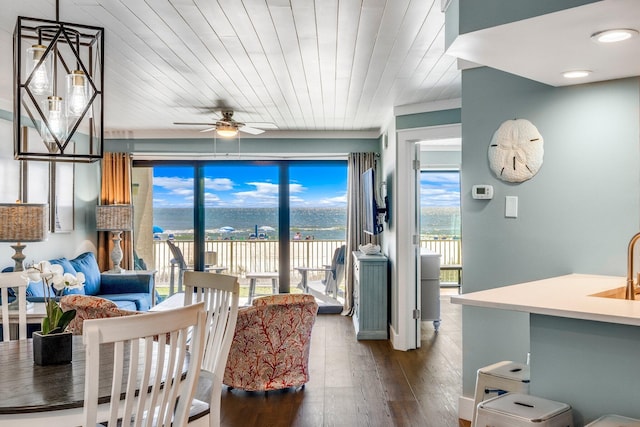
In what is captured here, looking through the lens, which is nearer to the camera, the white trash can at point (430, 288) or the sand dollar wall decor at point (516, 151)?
the sand dollar wall decor at point (516, 151)

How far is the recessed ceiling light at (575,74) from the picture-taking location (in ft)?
8.68

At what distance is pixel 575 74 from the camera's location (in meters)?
2.70

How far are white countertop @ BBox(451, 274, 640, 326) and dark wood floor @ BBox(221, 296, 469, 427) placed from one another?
147 centimetres

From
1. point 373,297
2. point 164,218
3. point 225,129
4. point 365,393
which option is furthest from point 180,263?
point 365,393

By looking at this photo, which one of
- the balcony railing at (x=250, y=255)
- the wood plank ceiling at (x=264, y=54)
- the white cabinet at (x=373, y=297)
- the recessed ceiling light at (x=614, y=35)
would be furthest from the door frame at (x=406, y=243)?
the recessed ceiling light at (x=614, y=35)

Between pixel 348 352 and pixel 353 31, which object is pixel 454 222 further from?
pixel 353 31

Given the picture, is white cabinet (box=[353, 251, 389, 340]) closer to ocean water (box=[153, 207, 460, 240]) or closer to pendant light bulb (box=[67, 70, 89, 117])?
ocean water (box=[153, 207, 460, 240])

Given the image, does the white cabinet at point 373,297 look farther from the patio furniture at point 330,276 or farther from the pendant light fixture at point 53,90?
the pendant light fixture at point 53,90

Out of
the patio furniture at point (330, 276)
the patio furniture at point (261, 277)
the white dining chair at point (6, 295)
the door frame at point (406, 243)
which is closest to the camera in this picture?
the white dining chair at point (6, 295)

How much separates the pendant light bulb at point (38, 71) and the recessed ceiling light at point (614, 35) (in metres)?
2.20

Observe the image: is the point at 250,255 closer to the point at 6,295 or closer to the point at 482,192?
the point at 482,192

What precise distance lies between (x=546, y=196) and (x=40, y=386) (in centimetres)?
270

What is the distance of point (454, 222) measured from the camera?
9258 mm

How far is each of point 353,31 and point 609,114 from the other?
58.3 inches
